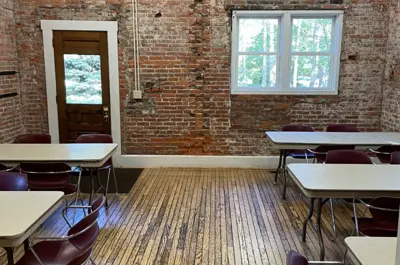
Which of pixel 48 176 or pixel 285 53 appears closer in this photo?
pixel 48 176

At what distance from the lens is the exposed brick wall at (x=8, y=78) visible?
18.7 ft

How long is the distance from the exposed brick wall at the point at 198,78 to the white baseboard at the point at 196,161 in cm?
12

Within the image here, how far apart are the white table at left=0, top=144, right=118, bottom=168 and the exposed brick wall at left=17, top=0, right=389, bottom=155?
7.09ft

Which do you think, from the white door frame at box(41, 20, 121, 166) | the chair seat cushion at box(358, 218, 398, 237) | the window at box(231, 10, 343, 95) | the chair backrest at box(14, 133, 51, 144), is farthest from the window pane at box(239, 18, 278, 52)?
the chair seat cushion at box(358, 218, 398, 237)

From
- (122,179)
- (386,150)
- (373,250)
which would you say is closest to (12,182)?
(373,250)

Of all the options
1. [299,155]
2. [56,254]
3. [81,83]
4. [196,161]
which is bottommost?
[196,161]

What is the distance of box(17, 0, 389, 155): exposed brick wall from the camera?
19.9 feet

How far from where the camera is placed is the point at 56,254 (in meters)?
2.49

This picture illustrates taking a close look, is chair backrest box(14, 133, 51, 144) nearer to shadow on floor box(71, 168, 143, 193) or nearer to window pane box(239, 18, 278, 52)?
shadow on floor box(71, 168, 143, 193)

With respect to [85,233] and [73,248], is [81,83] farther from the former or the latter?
[85,233]

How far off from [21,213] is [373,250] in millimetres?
2151

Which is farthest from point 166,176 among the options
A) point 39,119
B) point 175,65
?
point 39,119

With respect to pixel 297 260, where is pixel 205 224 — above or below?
below

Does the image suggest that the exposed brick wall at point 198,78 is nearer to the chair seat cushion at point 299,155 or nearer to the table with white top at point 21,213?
the chair seat cushion at point 299,155
